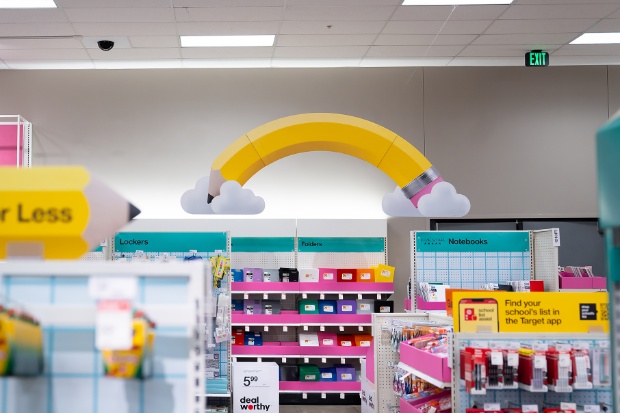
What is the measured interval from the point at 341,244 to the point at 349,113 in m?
1.79

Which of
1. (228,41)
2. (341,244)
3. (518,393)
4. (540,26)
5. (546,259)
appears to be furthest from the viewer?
(341,244)

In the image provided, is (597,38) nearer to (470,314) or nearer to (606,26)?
(606,26)

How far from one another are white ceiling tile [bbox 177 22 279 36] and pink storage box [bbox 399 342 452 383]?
155 inches

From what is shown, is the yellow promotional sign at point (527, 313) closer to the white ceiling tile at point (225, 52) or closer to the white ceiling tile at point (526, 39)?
the white ceiling tile at point (526, 39)

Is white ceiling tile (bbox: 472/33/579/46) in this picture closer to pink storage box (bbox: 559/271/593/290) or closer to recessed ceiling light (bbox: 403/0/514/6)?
recessed ceiling light (bbox: 403/0/514/6)

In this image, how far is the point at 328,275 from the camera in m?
8.73

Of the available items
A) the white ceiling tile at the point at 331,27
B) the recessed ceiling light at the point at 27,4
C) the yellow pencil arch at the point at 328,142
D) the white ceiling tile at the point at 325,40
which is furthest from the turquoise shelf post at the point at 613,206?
the white ceiling tile at the point at 325,40

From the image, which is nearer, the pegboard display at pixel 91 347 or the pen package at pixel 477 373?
the pegboard display at pixel 91 347

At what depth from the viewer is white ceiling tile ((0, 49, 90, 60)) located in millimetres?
8609

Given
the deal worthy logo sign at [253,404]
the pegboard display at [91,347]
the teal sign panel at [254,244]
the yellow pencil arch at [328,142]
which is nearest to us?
the pegboard display at [91,347]

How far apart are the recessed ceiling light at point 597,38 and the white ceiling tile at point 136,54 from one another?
15.8ft

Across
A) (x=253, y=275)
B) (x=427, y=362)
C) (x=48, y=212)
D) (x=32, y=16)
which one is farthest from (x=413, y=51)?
(x=48, y=212)

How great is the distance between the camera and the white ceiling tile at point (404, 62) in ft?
30.8

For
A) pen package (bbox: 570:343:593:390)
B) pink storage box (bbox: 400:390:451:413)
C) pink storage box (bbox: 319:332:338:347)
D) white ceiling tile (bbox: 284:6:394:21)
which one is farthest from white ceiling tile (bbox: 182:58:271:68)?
pen package (bbox: 570:343:593:390)
